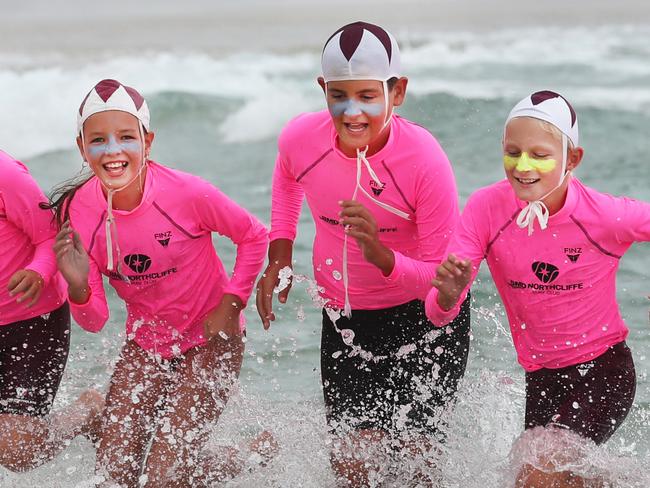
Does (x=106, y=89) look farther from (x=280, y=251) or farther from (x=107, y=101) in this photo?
(x=280, y=251)

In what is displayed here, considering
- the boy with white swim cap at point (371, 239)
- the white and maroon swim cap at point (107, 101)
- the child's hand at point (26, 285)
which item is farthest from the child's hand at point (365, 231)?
the child's hand at point (26, 285)

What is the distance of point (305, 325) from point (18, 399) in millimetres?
3320

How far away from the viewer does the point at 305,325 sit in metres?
8.53

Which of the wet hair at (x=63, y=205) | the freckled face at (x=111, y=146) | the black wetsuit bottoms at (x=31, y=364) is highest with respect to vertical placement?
the freckled face at (x=111, y=146)

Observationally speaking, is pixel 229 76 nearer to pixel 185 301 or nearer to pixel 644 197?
pixel 644 197

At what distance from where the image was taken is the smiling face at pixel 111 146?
5.11 meters

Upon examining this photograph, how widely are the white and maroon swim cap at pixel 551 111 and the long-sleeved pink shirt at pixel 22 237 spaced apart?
239 cm

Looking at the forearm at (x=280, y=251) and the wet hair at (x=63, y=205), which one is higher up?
the wet hair at (x=63, y=205)

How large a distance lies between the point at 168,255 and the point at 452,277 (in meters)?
1.51

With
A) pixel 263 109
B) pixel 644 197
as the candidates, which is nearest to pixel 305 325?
pixel 644 197

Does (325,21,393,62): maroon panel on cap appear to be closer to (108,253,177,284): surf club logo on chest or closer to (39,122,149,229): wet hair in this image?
(39,122,149,229): wet hair

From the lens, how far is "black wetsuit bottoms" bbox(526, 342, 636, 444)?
Result: 16.0 ft

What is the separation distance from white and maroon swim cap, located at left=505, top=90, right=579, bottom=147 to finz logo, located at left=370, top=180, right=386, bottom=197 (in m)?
0.68

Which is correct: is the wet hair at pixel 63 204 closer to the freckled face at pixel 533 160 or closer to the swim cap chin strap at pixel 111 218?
the swim cap chin strap at pixel 111 218
